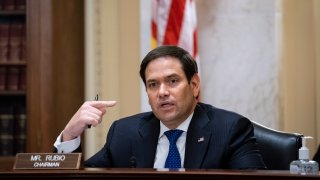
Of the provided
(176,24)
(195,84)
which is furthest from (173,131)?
(176,24)

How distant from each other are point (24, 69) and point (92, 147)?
707mm

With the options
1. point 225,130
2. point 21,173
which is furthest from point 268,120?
point 21,173

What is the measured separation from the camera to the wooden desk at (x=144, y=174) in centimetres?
147

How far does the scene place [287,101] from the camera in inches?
145

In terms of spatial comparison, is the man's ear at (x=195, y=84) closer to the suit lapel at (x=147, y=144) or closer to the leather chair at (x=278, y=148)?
the suit lapel at (x=147, y=144)

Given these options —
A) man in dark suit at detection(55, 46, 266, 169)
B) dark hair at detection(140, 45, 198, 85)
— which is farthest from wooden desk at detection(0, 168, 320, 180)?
dark hair at detection(140, 45, 198, 85)

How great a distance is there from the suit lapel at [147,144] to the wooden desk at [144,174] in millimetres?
589

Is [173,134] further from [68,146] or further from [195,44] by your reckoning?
[195,44]

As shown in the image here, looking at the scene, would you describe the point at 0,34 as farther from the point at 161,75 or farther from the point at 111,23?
the point at 161,75

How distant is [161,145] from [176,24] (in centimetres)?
139

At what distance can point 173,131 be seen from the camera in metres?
2.28

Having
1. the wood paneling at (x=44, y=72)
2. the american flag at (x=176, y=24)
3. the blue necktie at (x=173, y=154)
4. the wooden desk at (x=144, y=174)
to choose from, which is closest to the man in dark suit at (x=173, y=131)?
the blue necktie at (x=173, y=154)

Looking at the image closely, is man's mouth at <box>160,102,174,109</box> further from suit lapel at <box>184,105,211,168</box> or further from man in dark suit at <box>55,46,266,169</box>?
suit lapel at <box>184,105,211,168</box>

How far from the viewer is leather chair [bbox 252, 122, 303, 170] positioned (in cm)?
226
